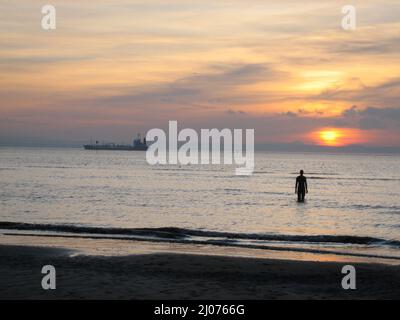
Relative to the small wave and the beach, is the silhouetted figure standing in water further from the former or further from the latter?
the beach

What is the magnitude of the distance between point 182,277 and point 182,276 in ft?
0.44

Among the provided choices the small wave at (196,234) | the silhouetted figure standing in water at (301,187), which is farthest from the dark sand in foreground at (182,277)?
the silhouetted figure standing in water at (301,187)

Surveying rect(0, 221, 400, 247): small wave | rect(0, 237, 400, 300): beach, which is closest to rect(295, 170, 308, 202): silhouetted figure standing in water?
rect(0, 221, 400, 247): small wave

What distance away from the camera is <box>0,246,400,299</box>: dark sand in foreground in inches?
447

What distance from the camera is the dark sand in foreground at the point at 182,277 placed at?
11352mm

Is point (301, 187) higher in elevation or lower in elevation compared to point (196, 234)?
higher

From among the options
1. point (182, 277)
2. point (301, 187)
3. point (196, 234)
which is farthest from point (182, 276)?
point (301, 187)

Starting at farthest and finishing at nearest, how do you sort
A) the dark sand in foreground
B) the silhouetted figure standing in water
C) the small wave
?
the silhouetted figure standing in water
the small wave
the dark sand in foreground

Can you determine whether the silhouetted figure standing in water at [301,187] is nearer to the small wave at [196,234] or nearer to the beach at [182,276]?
the small wave at [196,234]

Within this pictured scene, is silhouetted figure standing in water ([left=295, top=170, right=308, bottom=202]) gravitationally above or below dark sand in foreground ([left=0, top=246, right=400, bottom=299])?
above

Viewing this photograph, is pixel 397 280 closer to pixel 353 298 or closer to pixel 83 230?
pixel 353 298

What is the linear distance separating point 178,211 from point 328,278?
2207 cm

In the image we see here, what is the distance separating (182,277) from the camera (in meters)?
13.3

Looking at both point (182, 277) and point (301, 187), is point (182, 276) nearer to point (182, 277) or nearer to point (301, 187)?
point (182, 277)
